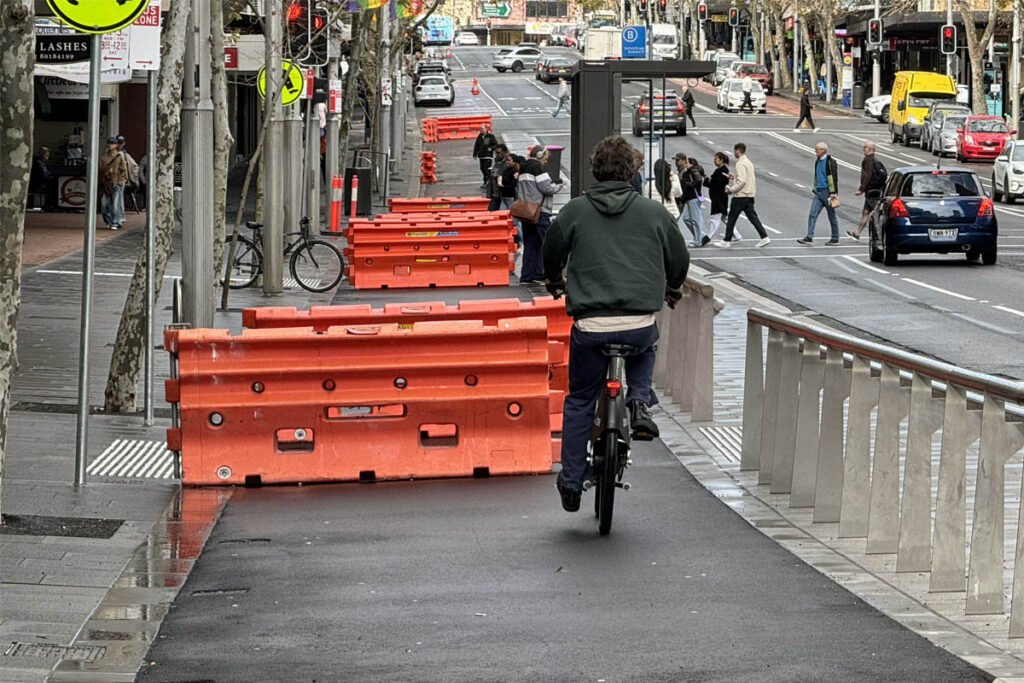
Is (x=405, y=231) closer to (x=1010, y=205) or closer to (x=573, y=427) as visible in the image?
(x=573, y=427)

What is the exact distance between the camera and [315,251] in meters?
26.3

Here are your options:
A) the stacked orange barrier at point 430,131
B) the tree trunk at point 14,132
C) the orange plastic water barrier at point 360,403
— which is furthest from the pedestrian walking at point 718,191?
the stacked orange barrier at point 430,131

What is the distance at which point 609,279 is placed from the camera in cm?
888

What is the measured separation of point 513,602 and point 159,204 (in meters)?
7.46

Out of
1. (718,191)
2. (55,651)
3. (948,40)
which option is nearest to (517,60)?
(948,40)

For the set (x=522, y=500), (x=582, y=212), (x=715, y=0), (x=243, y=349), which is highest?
(x=715, y=0)

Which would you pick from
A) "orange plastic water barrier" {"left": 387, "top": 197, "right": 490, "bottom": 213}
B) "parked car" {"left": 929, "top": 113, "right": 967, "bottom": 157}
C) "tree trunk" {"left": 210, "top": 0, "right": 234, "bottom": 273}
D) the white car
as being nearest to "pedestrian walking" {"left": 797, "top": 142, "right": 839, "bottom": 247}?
"orange plastic water barrier" {"left": 387, "top": 197, "right": 490, "bottom": 213}

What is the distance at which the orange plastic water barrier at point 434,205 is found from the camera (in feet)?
111

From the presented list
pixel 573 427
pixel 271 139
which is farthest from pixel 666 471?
pixel 271 139

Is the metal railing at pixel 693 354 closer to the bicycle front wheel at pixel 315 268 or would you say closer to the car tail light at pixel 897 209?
the bicycle front wheel at pixel 315 268

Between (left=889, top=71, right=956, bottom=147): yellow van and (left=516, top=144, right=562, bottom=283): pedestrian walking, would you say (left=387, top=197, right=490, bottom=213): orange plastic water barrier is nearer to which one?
(left=516, top=144, right=562, bottom=283): pedestrian walking

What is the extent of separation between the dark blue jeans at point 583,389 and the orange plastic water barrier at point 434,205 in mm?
24470

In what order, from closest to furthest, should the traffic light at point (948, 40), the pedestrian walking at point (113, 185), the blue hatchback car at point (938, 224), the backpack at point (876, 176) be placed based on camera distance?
the blue hatchback car at point (938, 224) < the pedestrian walking at point (113, 185) < the backpack at point (876, 176) < the traffic light at point (948, 40)

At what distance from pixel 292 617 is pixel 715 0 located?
12765 cm
